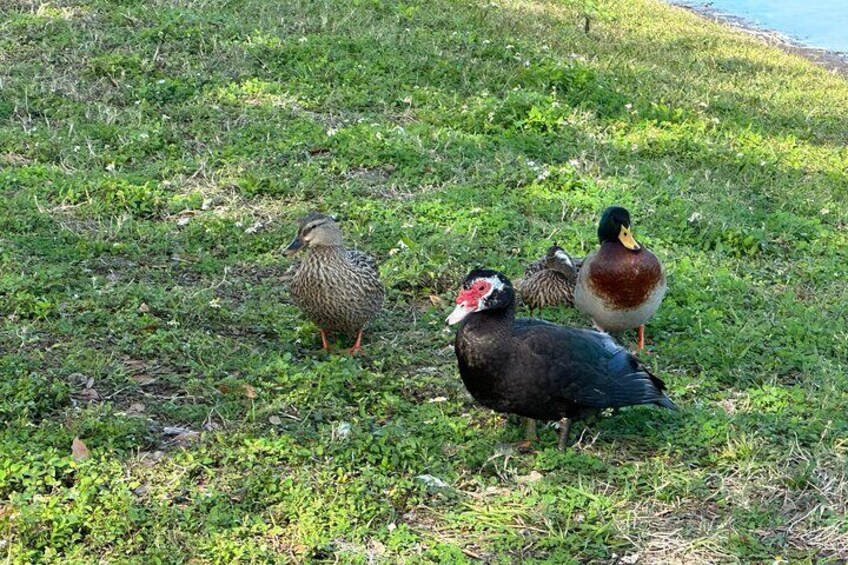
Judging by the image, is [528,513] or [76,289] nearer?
[528,513]

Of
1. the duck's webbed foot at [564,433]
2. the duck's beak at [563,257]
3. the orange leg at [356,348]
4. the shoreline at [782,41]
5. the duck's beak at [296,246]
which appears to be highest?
the shoreline at [782,41]

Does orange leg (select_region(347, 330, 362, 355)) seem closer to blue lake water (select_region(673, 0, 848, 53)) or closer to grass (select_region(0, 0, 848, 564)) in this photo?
grass (select_region(0, 0, 848, 564))

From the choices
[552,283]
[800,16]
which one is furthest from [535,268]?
[800,16]

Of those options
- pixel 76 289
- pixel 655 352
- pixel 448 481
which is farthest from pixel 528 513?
pixel 76 289

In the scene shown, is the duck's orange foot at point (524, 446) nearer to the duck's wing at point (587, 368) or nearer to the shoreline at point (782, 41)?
the duck's wing at point (587, 368)

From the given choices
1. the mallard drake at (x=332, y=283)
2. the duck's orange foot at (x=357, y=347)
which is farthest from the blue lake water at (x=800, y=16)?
the duck's orange foot at (x=357, y=347)

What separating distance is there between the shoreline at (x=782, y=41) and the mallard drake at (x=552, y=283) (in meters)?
9.99

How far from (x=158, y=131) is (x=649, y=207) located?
4.08 metres

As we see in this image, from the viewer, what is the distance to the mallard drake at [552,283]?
22.5 feet

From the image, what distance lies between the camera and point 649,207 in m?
8.30

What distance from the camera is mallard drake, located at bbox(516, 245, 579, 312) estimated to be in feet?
22.5

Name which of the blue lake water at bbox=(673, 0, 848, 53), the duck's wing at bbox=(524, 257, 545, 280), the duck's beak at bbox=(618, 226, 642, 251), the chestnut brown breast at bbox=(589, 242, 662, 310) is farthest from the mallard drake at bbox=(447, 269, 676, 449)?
the blue lake water at bbox=(673, 0, 848, 53)

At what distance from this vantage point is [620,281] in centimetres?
627

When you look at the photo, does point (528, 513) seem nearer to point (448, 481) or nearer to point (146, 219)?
point (448, 481)
